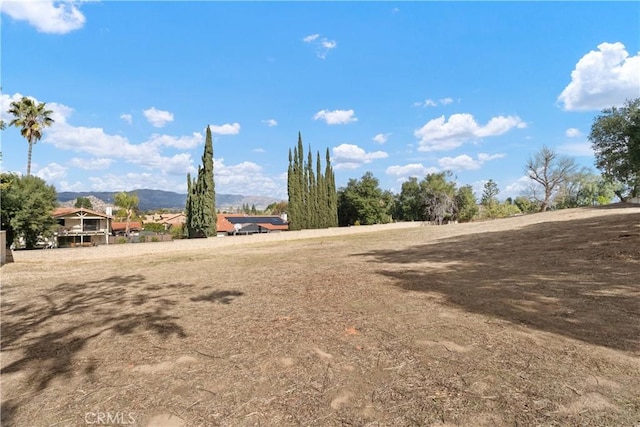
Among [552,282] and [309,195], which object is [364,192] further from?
[552,282]

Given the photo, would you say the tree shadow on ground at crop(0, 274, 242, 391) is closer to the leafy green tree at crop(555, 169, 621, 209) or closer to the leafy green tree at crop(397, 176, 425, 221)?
the leafy green tree at crop(397, 176, 425, 221)

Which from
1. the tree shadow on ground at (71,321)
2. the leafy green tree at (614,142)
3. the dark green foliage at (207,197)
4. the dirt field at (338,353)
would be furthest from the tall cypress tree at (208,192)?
the leafy green tree at (614,142)

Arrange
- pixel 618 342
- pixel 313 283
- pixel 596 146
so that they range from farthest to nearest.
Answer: pixel 596 146
pixel 313 283
pixel 618 342

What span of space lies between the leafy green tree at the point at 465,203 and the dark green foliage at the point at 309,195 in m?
→ 26.3

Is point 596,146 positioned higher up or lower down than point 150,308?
higher up

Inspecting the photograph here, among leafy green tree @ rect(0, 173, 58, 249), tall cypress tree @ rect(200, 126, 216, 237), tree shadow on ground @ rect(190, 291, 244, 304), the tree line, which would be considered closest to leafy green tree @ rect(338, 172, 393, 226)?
the tree line

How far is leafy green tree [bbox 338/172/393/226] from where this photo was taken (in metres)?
48.7

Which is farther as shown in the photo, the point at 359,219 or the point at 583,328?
the point at 359,219

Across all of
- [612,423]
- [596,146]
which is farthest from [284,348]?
[596,146]

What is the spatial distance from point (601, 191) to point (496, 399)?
7176 cm

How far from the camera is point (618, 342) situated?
3.43 m

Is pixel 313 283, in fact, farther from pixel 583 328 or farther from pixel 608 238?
pixel 608 238

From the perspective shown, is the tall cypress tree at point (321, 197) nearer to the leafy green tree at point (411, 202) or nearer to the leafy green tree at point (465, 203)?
the leafy green tree at point (411, 202)

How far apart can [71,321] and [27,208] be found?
21017 millimetres
